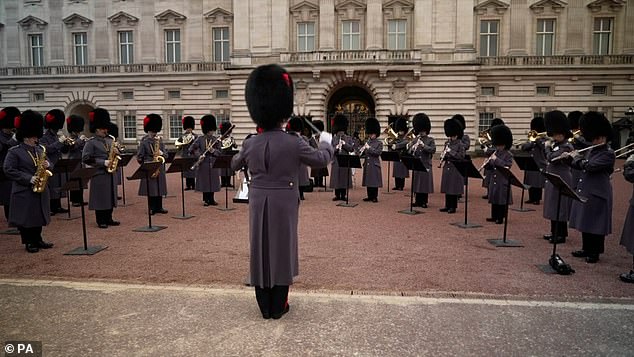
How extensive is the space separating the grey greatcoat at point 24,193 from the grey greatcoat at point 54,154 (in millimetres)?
3358

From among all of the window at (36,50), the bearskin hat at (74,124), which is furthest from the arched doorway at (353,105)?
the window at (36,50)

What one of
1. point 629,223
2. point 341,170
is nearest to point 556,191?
point 629,223

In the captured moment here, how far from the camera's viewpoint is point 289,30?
29781 mm

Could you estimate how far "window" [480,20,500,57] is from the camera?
30047 mm

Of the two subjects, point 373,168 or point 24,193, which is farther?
point 373,168

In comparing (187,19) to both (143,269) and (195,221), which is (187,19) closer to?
(195,221)

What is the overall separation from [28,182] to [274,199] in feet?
15.1

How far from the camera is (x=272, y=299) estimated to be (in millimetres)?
4574

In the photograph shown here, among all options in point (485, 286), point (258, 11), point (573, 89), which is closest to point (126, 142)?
point (258, 11)

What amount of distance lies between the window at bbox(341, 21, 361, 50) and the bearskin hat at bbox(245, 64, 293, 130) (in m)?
26.1

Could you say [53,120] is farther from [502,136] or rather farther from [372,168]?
[502,136]

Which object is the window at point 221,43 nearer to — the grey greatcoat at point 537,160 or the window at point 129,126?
the window at point 129,126

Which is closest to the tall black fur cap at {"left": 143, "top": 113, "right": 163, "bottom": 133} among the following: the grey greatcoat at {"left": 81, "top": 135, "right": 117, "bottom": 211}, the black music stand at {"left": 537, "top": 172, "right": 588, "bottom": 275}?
the grey greatcoat at {"left": 81, "top": 135, "right": 117, "bottom": 211}

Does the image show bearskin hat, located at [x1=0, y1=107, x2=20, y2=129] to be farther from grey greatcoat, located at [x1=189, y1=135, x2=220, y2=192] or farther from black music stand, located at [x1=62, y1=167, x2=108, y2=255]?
grey greatcoat, located at [x1=189, y1=135, x2=220, y2=192]
